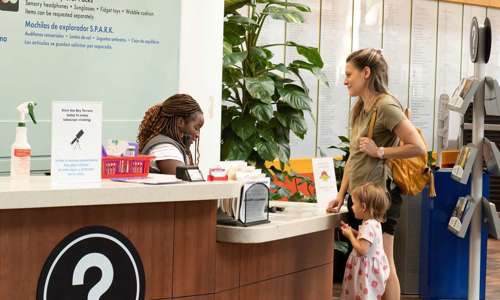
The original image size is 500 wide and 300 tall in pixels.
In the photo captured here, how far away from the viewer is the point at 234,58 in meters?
5.71

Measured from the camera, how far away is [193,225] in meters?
3.27

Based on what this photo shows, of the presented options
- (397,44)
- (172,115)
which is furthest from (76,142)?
(397,44)

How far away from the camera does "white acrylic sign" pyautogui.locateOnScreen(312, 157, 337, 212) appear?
4.48m

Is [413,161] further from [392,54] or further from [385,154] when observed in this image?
[392,54]

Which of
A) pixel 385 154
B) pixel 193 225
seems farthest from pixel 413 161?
pixel 193 225

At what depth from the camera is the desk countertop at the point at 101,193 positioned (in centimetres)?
273

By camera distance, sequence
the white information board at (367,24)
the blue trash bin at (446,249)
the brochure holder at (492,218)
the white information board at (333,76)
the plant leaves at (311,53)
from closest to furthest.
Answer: the brochure holder at (492,218), the plant leaves at (311,53), the blue trash bin at (446,249), the white information board at (333,76), the white information board at (367,24)

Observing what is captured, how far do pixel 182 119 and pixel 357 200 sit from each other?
0.95 m

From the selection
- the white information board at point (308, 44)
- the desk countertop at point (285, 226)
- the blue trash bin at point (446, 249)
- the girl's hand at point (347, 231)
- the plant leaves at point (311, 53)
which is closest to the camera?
the desk countertop at point (285, 226)

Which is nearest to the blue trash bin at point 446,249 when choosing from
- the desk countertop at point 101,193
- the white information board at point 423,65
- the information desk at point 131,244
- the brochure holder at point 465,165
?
the brochure holder at point 465,165

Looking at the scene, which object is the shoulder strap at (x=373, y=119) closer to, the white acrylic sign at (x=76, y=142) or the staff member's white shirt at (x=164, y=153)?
the staff member's white shirt at (x=164, y=153)

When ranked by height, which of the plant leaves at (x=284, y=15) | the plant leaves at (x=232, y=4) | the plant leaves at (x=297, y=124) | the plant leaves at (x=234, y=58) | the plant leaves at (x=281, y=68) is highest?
the plant leaves at (x=232, y=4)

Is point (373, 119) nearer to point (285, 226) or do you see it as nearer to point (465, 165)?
point (285, 226)

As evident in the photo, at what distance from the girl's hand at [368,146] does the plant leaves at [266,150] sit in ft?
5.15
